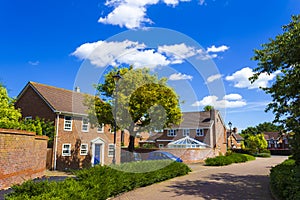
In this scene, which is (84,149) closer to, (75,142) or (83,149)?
(83,149)

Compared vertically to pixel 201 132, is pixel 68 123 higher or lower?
higher

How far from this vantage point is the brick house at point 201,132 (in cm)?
3953

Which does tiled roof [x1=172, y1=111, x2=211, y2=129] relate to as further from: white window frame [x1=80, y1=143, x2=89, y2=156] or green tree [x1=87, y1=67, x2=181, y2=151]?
green tree [x1=87, y1=67, x2=181, y2=151]

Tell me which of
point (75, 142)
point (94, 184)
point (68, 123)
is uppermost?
point (68, 123)

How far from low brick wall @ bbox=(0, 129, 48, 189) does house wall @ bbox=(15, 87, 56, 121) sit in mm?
9199

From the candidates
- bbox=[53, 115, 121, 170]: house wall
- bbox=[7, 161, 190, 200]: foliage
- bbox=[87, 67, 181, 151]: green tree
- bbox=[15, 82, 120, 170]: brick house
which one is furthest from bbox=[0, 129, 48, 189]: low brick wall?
bbox=[15, 82, 120, 170]: brick house

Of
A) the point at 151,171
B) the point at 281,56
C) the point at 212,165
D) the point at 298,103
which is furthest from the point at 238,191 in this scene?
the point at 212,165

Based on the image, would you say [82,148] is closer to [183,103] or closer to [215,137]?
[183,103]

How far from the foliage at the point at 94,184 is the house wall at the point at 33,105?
42.3ft

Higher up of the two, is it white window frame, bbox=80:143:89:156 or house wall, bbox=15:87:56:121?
house wall, bbox=15:87:56:121

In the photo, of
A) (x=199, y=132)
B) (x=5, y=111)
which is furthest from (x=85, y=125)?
(x=199, y=132)

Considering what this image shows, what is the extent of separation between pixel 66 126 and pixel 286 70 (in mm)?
18479

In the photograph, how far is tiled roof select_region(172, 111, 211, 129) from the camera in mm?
41409

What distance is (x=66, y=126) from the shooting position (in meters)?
22.7
